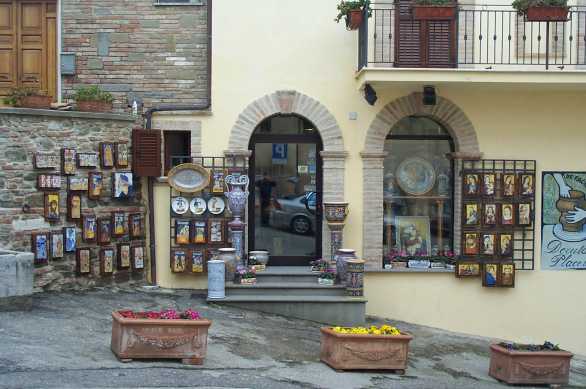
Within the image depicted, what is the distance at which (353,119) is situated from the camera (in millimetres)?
14008

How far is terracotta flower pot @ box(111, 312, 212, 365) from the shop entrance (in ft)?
16.2

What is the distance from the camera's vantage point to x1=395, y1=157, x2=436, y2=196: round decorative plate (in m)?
14.4

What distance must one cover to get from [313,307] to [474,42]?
4.82 meters

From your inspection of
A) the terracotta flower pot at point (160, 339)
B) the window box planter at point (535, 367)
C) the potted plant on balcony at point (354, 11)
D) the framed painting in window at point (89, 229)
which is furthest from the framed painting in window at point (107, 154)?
the window box planter at point (535, 367)

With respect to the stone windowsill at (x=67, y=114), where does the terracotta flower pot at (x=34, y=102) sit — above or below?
above

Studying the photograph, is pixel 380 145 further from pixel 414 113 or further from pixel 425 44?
pixel 425 44

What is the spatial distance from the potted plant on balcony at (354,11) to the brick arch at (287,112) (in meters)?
1.38

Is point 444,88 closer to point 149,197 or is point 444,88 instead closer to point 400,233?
point 400,233

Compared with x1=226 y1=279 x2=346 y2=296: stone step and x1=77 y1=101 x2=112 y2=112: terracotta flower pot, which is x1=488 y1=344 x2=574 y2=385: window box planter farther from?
x1=77 y1=101 x2=112 y2=112: terracotta flower pot

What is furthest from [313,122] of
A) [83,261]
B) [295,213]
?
[83,261]

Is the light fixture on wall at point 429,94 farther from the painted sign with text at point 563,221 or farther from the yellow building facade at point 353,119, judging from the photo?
the painted sign with text at point 563,221

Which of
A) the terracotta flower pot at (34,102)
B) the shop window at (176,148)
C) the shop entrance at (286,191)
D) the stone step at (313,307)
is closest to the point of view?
the terracotta flower pot at (34,102)

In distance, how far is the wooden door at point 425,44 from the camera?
44.6ft

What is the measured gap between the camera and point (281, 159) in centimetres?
1442
